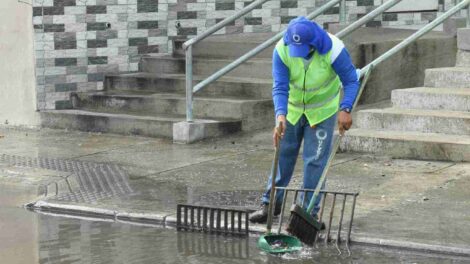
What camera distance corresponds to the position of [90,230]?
7.58m

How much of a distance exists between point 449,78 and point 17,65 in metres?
5.07

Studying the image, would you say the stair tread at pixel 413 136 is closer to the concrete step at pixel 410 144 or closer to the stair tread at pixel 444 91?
the concrete step at pixel 410 144

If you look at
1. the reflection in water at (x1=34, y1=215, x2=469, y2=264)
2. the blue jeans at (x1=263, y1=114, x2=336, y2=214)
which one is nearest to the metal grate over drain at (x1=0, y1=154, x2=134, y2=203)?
the reflection in water at (x1=34, y1=215, x2=469, y2=264)

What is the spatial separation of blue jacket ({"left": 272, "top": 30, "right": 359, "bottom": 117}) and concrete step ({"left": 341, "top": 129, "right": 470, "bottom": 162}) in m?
2.61

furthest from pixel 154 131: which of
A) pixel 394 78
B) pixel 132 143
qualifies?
pixel 394 78

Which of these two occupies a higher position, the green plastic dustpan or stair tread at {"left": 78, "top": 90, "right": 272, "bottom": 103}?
stair tread at {"left": 78, "top": 90, "right": 272, "bottom": 103}

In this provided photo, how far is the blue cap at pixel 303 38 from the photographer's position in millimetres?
6879

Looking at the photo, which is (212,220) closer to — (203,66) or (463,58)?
(463,58)

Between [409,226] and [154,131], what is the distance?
15.6 feet

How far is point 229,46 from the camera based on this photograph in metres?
12.8

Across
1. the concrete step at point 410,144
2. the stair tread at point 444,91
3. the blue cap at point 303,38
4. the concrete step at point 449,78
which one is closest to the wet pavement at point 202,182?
the concrete step at point 410,144

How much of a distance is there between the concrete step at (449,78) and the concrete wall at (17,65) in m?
4.65

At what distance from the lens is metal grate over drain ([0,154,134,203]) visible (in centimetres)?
861

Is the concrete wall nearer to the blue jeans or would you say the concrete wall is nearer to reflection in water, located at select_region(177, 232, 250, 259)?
reflection in water, located at select_region(177, 232, 250, 259)
